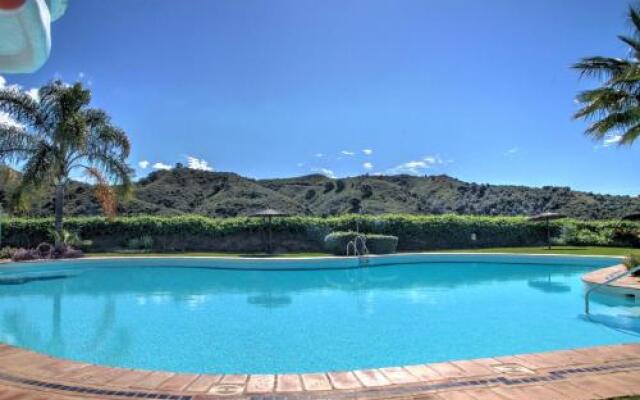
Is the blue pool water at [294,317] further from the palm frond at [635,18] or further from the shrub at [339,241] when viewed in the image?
the palm frond at [635,18]

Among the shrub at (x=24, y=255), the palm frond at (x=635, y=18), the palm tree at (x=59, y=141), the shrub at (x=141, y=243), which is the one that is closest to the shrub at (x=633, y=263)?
the palm frond at (x=635, y=18)

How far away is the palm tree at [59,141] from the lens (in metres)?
15.7

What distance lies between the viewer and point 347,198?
46156 millimetres

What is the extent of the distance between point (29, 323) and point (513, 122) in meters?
20.2

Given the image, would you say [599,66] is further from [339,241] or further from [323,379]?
[323,379]

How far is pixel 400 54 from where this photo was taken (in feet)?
51.8

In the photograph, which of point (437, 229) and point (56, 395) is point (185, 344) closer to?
point (56, 395)

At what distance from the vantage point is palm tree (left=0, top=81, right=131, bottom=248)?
15.7 meters

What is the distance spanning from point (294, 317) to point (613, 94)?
1034cm

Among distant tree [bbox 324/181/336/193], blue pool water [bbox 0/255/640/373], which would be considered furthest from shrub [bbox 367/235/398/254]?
distant tree [bbox 324/181/336/193]

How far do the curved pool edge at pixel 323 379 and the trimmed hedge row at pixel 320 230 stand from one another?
53.4 ft

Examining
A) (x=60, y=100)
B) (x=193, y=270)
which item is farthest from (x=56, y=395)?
(x=60, y=100)

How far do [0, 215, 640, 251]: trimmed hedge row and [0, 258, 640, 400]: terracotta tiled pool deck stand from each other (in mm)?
16290

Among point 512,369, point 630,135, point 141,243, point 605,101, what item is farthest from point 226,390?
point 141,243
